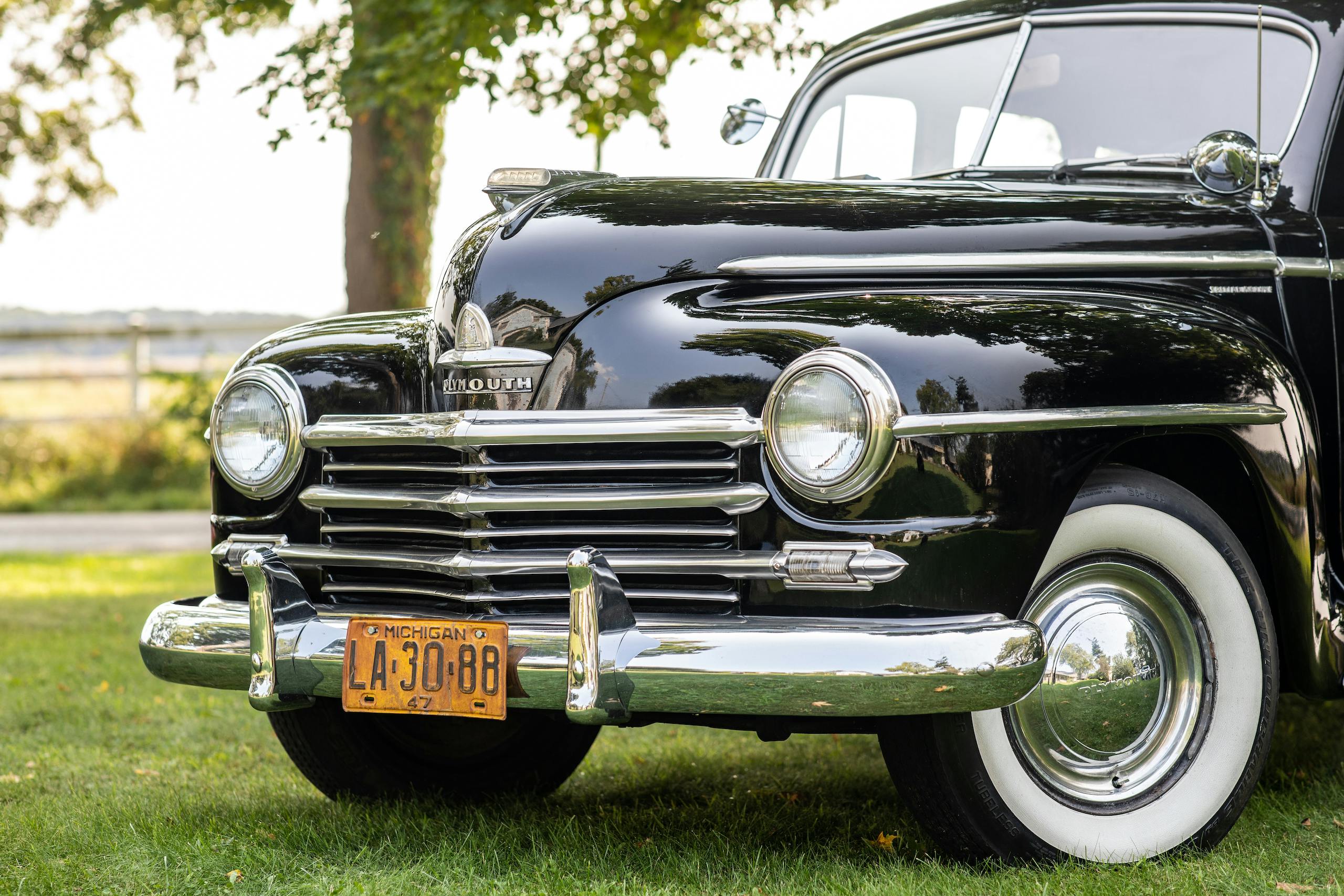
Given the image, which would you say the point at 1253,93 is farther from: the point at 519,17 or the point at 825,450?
the point at 519,17

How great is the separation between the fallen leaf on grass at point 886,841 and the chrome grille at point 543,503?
0.78 metres

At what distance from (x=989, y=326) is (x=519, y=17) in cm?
457

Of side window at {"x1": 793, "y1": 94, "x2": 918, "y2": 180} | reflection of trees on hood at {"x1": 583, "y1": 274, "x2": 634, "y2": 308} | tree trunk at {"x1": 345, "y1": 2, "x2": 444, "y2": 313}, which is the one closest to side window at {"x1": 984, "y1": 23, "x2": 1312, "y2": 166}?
side window at {"x1": 793, "y1": 94, "x2": 918, "y2": 180}

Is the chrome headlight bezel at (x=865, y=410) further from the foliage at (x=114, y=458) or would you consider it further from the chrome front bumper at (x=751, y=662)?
the foliage at (x=114, y=458)

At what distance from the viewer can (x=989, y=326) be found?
9.07 feet

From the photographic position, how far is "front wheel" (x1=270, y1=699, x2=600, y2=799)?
11.9 ft

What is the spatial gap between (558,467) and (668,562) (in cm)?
28

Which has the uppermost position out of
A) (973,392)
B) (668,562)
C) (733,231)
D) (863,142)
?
(863,142)

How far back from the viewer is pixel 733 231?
3057mm

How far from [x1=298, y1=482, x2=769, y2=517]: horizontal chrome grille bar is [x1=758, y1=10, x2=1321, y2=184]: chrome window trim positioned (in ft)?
3.85

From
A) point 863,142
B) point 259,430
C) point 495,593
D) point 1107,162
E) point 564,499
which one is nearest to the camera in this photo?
point 564,499

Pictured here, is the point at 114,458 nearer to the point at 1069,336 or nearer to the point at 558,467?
the point at 558,467

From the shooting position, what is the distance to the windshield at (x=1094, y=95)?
147 inches

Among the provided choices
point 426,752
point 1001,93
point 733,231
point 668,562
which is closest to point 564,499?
point 668,562
